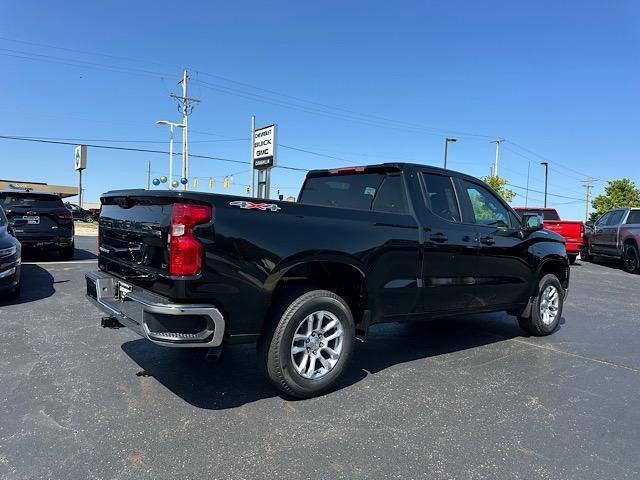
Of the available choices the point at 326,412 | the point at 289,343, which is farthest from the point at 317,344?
the point at 326,412

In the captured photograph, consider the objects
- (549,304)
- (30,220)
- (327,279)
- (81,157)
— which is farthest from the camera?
(81,157)

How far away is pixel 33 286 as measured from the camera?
26.4 ft

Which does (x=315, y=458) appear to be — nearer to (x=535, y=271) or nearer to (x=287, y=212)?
(x=287, y=212)

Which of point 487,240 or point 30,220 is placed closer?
point 487,240

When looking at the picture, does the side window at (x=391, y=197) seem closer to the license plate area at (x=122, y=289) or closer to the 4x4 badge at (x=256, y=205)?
the 4x4 badge at (x=256, y=205)

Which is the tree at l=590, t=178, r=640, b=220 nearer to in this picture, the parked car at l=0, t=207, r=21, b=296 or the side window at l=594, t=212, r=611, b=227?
the side window at l=594, t=212, r=611, b=227

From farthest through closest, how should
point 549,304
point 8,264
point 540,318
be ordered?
point 8,264 → point 549,304 → point 540,318

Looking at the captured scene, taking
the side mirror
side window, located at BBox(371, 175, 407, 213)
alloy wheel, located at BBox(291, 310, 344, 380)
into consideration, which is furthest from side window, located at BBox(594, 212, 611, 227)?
alloy wheel, located at BBox(291, 310, 344, 380)

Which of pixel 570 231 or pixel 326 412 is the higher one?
pixel 570 231

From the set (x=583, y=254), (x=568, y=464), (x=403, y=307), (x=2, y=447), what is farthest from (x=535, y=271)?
(x=583, y=254)

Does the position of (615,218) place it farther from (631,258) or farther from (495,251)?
(495,251)

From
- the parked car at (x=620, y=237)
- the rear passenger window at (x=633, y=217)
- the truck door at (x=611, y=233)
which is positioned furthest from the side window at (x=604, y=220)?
the rear passenger window at (x=633, y=217)

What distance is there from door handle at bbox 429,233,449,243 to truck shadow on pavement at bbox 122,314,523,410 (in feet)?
4.11

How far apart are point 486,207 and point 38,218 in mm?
9577
